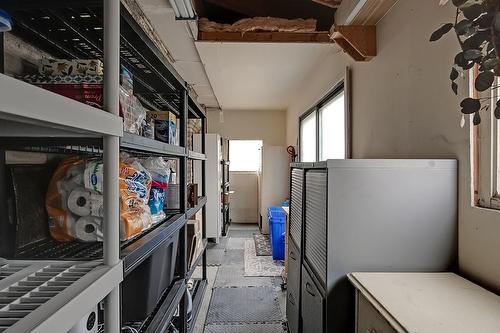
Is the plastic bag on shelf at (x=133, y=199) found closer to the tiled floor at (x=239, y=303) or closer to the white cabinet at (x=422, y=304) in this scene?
the white cabinet at (x=422, y=304)

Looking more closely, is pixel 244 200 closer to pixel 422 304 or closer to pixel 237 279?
pixel 237 279

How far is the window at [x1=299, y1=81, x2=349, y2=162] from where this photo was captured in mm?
2979

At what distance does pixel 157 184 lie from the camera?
5.16 feet

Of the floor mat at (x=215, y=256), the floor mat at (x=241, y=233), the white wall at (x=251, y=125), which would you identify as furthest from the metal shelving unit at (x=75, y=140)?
the white wall at (x=251, y=125)

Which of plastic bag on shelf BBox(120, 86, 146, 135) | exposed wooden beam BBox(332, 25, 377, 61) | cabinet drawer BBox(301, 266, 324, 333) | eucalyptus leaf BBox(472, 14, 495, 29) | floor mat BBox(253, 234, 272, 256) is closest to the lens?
eucalyptus leaf BBox(472, 14, 495, 29)

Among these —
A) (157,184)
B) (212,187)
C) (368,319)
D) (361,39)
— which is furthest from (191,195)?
(212,187)

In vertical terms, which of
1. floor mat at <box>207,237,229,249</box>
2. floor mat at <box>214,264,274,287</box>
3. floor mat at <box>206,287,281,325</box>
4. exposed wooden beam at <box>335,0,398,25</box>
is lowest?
floor mat at <box>206,287,281,325</box>

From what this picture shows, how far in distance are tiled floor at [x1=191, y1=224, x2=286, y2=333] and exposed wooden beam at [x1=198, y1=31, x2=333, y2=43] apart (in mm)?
2466

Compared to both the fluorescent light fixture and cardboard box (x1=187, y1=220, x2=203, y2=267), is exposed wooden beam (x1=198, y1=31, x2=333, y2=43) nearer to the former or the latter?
the fluorescent light fixture

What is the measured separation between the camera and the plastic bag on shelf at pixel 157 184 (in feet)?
4.95

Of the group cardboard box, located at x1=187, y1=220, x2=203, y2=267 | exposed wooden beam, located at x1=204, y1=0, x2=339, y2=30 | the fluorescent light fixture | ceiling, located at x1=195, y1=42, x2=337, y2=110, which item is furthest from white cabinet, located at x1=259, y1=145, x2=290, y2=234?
the fluorescent light fixture

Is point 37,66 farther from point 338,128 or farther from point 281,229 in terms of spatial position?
point 281,229

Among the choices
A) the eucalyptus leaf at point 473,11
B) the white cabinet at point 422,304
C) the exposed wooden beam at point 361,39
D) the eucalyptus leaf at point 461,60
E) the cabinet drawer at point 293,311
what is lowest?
the cabinet drawer at point 293,311

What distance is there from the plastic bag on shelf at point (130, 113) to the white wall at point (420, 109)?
1.34 m
